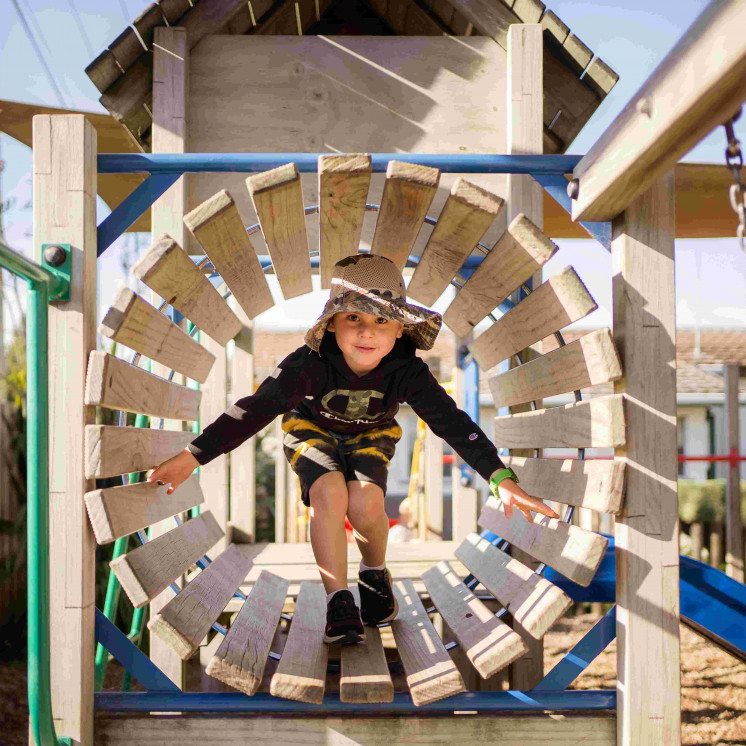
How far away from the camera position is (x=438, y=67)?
11.8 ft

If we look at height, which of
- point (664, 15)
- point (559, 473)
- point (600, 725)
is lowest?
point (600, 725)

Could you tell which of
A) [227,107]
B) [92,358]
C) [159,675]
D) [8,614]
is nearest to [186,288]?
[92,358]

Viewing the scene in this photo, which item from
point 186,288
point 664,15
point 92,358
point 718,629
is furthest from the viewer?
point 664,15

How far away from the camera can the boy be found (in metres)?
2.24

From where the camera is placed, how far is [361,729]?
6.42ft

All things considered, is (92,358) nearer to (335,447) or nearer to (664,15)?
(335,447)

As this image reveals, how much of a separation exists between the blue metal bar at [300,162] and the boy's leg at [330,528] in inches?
42.5

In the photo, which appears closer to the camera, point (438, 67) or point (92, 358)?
point (92, 358)

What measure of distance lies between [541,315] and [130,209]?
4.31 feet

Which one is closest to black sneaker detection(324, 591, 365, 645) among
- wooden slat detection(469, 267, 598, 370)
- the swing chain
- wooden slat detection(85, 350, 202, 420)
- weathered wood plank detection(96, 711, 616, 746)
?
weathered wood plank detection(96, 711, 616, 746)

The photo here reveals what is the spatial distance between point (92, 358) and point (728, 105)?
1619 mm

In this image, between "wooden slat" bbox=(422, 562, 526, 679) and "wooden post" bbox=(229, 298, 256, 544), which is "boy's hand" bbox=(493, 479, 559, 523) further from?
"wooden post" bbox=(229, 298, 256, 544)

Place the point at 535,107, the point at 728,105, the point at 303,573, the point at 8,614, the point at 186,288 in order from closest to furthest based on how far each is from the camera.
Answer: the point at 728,105, the point at 186,288, the point at 535,107, the point at 303,573, the point at 8,614

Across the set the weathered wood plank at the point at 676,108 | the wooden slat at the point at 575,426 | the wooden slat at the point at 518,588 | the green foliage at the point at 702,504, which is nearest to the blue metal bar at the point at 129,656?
the wooden slat at the point at 518,588
